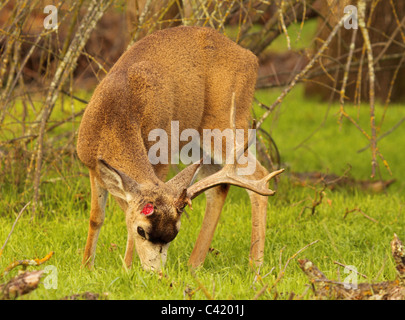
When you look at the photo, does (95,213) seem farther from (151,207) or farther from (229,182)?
(229,182)

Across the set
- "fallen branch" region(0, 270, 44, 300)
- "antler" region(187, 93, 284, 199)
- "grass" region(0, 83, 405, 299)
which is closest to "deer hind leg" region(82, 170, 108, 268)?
"grass" region(0, 83, 405, 299)

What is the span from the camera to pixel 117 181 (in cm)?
484

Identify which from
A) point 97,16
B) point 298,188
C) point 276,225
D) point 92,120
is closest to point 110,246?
point 92,120

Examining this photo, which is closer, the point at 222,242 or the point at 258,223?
the point at 258,223

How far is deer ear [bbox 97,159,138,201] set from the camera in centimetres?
473

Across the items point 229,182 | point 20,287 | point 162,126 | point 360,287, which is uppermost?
point 162,126

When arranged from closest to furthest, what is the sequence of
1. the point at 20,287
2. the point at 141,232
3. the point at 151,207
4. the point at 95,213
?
the point at 20,287 < the point at 151,207 < the point at 141,232 < the point at 95,213

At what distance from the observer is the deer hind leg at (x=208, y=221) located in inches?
221

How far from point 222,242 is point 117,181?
155 centimetres

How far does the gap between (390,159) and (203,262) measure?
554cm

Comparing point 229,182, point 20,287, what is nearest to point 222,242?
point 229,182

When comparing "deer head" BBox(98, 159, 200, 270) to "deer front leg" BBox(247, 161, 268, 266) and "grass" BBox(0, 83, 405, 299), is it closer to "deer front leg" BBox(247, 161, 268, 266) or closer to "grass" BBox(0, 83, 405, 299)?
"grass" BBox(0, 83, 405, 299)

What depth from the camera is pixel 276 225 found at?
6.47 metres

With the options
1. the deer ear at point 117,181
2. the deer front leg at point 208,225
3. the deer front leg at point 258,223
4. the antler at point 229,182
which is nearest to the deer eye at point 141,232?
the deer ear at point 117,181
